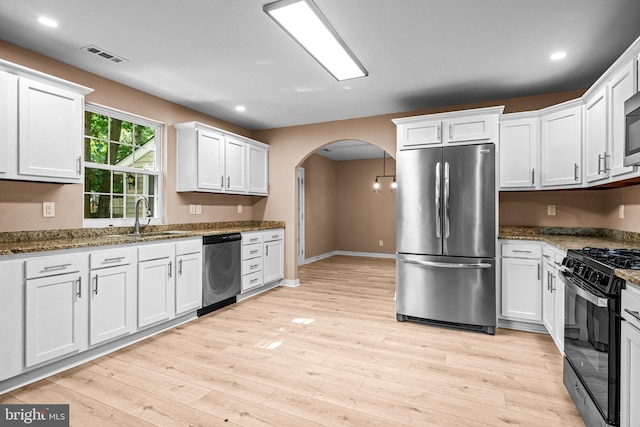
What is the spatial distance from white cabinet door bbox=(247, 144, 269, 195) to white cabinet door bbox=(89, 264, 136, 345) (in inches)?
95.3

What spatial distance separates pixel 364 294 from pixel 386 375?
93.6 inches

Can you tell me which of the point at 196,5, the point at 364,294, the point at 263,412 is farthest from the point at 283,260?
the point at 196,5

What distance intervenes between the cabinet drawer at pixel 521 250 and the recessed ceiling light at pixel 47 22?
4276 millimetres

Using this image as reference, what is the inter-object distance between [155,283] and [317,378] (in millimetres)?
1828

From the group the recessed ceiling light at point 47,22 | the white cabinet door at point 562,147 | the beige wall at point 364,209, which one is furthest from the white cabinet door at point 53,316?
the beige wall at point 364,209

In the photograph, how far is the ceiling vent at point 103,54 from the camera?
111 inches

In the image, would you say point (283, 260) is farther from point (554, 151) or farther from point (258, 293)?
point (554, 151)

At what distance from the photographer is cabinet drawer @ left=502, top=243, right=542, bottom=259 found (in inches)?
130

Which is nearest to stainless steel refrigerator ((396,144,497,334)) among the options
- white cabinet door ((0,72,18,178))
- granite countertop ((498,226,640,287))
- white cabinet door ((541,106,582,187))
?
granite countertop ((498,226,640,287))

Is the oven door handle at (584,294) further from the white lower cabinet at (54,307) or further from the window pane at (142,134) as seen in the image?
the window pane at (142,134)

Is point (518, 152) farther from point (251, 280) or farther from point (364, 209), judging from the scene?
point (364, 209)

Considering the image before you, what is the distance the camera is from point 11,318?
2221 millimetres

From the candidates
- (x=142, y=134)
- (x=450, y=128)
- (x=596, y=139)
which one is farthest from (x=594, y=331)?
(x=142, y=134)

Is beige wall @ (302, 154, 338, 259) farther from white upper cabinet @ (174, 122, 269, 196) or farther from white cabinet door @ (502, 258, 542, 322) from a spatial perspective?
white cabinet door @ (502, 258, 542, 322)
